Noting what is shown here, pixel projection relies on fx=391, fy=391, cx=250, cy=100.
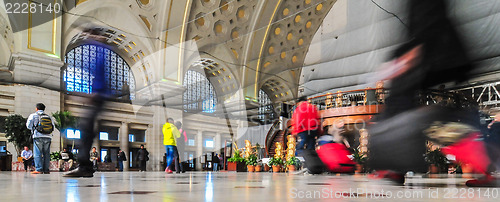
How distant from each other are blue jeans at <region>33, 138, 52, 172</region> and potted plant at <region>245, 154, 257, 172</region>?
7146 mm

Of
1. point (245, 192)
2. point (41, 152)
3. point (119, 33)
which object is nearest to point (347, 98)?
point (41, 152)

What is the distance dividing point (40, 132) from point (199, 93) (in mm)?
17930

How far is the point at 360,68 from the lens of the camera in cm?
1405

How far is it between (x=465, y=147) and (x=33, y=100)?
16.0 meters

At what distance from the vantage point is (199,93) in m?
24.5

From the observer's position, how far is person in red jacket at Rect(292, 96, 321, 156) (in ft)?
17.7

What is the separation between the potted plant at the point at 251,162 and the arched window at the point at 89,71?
26.1 ft

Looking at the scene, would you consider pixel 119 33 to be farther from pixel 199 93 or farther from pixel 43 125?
pixel 43 125

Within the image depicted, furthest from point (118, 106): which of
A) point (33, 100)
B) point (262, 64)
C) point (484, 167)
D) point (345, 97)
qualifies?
point (484, 167)

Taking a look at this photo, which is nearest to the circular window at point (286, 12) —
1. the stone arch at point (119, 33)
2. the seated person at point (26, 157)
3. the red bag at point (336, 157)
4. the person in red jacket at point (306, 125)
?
the stone arch at point (119, 33)

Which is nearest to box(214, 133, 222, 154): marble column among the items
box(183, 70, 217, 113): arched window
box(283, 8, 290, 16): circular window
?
box(183, 70, 217, 113): arched window

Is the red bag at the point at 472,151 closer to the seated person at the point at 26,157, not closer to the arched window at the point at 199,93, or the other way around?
the seated person at the point at 26,157

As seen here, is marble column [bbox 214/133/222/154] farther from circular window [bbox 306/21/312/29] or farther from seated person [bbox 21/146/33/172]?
seated person [bbox 21/146/33/172]

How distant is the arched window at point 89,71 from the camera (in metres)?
18.8
